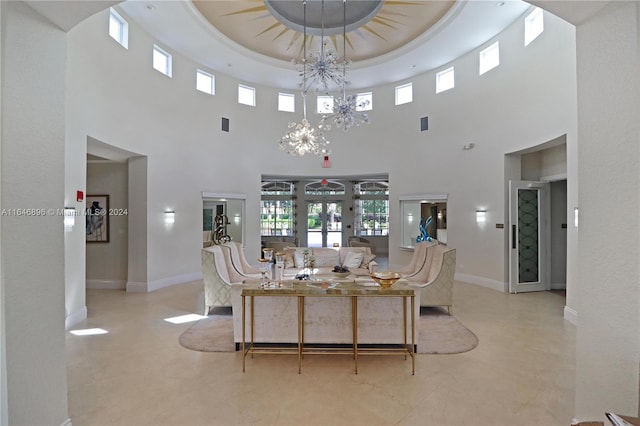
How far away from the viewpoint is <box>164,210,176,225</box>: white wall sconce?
275 inches

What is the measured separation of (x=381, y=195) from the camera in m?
13.1

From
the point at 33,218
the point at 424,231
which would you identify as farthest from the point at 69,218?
the point at 424,231

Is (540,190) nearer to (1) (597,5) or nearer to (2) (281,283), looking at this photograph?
(1) (597,5)

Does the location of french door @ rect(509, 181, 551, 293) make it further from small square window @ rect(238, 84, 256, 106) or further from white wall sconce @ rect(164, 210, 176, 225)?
white wall sconce @ rect(164, 210, 176, 225)

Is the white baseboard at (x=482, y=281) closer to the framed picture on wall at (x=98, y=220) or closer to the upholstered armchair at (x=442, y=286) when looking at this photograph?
the upholstered armchair at (x=442, y=286)

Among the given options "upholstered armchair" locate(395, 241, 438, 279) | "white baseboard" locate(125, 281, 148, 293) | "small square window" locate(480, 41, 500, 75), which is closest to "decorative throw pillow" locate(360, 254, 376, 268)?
"upholstered armchair" locate(395, 241, 438, 279)

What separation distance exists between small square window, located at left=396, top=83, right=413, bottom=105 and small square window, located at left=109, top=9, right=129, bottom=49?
668 centimetres

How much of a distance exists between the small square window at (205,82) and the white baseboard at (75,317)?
18.4ft

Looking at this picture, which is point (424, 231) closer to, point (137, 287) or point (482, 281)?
point (482, 281)

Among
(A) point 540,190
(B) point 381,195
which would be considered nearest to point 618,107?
(A) point 540,190

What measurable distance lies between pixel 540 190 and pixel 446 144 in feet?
7.68

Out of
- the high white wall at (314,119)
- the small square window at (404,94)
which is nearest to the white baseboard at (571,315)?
the high white wall at (314,119)

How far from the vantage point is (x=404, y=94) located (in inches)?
348

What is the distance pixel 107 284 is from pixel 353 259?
17.8 feet
